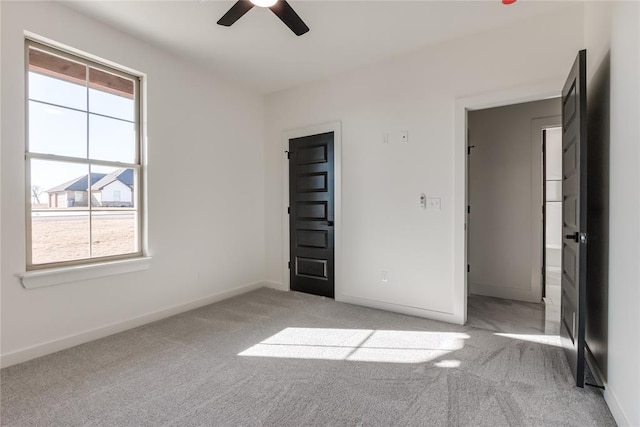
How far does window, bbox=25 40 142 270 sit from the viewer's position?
2473mm

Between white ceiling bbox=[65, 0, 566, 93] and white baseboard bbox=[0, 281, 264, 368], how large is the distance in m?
2.71

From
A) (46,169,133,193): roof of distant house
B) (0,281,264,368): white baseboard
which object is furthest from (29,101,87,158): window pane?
(0,281,264,368): white baseboard

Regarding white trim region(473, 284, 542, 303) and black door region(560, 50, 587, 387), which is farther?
white trim region(473, 284, 542, 303)

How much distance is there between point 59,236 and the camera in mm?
2604

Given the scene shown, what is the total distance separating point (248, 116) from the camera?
4355mm

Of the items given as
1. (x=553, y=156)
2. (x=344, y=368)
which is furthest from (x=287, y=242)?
(x=553, y=156)

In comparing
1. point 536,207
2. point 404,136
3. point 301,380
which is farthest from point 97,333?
point 536,207

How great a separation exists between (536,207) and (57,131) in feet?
16.3

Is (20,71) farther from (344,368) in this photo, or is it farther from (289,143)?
(344,368)

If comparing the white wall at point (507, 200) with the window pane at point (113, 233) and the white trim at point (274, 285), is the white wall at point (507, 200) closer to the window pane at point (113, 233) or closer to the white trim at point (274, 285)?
the white trim at point (274, 285)

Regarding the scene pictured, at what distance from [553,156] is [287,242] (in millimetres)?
5253

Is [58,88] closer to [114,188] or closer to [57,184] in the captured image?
[57,184]

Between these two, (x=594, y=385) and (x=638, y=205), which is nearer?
(x=638, y=205)

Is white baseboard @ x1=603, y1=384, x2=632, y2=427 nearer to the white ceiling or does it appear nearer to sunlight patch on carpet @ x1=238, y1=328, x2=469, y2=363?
sunlight patch on carpet @ x1=238, y1=328, x2=469, y2=363
